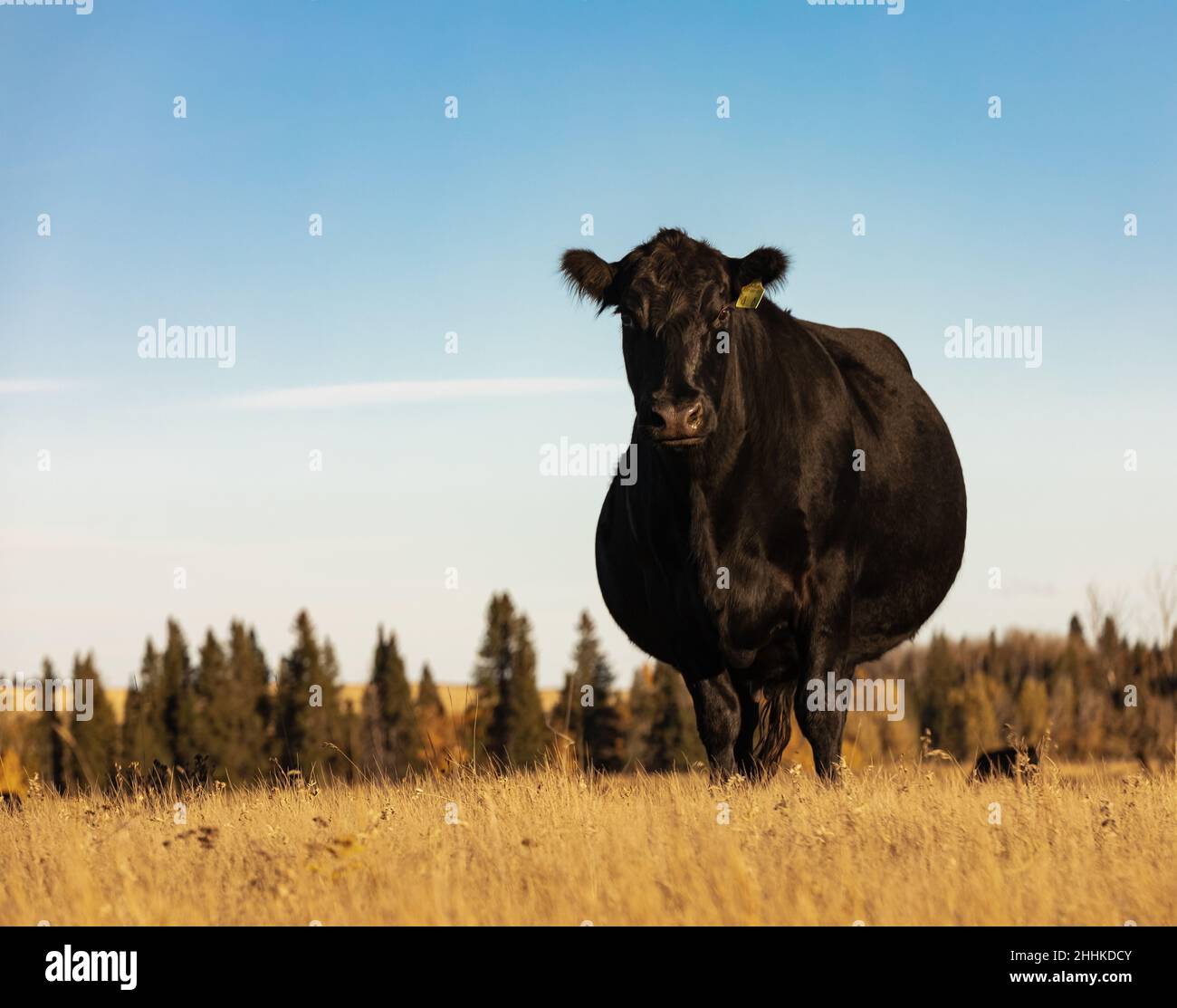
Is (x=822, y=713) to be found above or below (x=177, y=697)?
above

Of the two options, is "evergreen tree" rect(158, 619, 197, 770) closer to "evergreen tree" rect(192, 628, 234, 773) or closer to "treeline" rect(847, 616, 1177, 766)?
"evergreen tree" rect(192, 628, 234, 773)

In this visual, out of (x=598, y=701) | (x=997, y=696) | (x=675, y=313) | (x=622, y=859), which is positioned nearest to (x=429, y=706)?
(x=598, y=701)

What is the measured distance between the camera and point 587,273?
31.8 ft

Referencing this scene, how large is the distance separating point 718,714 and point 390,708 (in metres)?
89.3

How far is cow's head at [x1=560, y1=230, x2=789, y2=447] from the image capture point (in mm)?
8500

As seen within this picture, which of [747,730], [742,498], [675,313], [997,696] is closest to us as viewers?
[675,313]

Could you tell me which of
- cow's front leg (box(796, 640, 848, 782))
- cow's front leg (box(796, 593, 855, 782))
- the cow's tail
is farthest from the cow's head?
the cow's tail

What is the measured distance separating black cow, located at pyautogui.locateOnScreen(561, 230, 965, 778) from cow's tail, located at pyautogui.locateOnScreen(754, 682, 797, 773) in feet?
0.04

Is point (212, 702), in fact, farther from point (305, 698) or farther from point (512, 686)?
point (512, 686)

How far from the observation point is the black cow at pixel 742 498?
901 cm

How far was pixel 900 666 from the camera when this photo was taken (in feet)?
447
